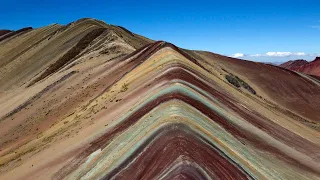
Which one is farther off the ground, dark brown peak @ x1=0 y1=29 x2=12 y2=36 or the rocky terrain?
dark brown peak @ x1=0 y1=29 x2=12 y2=36

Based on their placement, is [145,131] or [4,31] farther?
[4,31]

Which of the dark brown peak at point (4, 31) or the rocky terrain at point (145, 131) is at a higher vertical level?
the dark brown peak at point (4, 31)

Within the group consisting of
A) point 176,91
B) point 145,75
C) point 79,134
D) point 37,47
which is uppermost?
→ point 37,47

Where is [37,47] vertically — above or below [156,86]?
above

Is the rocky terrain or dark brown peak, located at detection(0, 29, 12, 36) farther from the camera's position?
dark brown peak, located at detection(0, 29, 12, 36)

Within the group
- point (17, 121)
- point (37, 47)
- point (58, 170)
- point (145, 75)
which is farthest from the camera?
point (37, 47)

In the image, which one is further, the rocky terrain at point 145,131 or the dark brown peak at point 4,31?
the dark brown peak at point 4,31

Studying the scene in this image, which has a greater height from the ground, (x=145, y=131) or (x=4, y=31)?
(x=4, y=31)

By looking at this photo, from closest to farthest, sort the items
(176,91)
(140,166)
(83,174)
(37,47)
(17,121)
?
1. (140,166)
2. (83,174)
3. (176,91)
4. (17,121)
5. (37,47)

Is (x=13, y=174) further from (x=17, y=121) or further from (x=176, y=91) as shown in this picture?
(x=17, y=121)

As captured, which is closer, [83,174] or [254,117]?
[83,174]

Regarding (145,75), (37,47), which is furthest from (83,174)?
(37,47)
